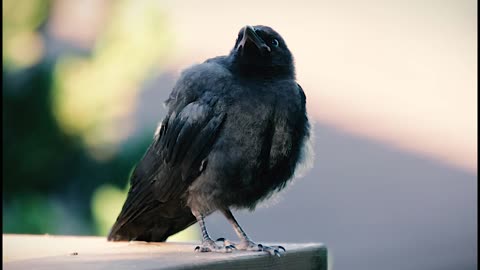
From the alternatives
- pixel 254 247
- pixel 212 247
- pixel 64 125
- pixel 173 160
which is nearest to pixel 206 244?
pixel 212 247

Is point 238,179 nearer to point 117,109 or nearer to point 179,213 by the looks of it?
point 179,213

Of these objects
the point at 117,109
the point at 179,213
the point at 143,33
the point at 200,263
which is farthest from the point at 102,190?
the point at 200,263

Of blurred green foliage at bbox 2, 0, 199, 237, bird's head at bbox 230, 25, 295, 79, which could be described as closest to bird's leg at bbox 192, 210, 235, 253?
bird's head at bbox 230, 25, 295, 79

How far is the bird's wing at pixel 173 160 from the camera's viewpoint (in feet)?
5.88

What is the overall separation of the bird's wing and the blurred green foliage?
5.66ft

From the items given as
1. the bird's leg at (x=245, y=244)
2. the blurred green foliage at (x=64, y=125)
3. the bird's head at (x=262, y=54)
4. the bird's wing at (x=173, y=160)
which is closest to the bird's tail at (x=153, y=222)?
the bird's wing at (x=173, y=160)

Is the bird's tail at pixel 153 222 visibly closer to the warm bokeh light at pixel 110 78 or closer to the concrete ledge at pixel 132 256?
the concrete ledge at pixel 132 256

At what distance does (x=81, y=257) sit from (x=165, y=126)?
462mm

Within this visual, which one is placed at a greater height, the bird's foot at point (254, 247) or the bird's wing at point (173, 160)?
the bird's wing at point (173, 160)

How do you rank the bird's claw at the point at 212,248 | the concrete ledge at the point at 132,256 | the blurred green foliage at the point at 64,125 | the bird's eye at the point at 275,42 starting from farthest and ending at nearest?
the blurred green foliage at the point at 64,125 → the bird's eye at the point at 275,42 → the bird's claw at the point at 212,248 → the concrete ledge at the point at 132,256

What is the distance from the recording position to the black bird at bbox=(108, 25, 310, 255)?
1763 millimetres

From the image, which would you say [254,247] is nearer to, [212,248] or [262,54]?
[212,248]

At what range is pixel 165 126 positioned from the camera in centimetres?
192

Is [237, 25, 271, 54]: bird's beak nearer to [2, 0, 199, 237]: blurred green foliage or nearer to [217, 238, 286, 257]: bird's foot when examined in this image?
[217, 238, 286, 257]: bird's foot
